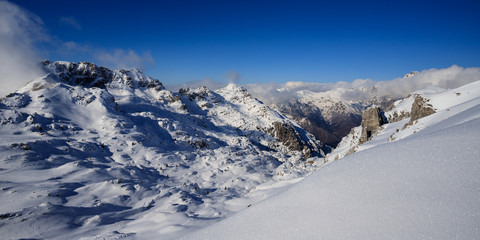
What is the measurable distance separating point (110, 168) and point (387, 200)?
183 feet

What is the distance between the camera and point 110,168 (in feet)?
157

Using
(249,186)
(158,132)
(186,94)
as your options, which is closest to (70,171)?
(249,186)

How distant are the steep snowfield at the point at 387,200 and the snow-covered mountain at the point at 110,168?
755cm

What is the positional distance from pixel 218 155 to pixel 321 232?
73.8 meters

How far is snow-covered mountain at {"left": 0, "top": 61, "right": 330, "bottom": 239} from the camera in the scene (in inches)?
931

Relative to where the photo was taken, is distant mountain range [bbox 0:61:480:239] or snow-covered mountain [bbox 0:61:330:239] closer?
distant mountain range [bbox 0:61:480:239]

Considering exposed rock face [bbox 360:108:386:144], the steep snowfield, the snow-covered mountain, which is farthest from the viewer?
exposed rock face [bbox 360:108:386:144]

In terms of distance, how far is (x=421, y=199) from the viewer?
304 cm

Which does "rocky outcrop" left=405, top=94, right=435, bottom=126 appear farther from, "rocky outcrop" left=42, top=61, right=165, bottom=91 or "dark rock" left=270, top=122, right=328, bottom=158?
"rocky outcrop" left=42, top=61, right=165, bottom=91

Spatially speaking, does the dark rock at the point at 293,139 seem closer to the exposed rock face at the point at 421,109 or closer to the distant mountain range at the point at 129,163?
the distant mountain range at the point at 129,163

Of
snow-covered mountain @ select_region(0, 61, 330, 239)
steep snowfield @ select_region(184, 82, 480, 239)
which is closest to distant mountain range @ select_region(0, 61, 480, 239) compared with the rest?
snow-covered mountain @ select_region(0, 61, 330, 239)

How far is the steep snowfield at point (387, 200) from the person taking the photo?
109 inches

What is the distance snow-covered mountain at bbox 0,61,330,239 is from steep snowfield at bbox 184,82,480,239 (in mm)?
7555

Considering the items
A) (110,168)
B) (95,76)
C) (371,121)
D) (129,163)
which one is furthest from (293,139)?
(95,76)
